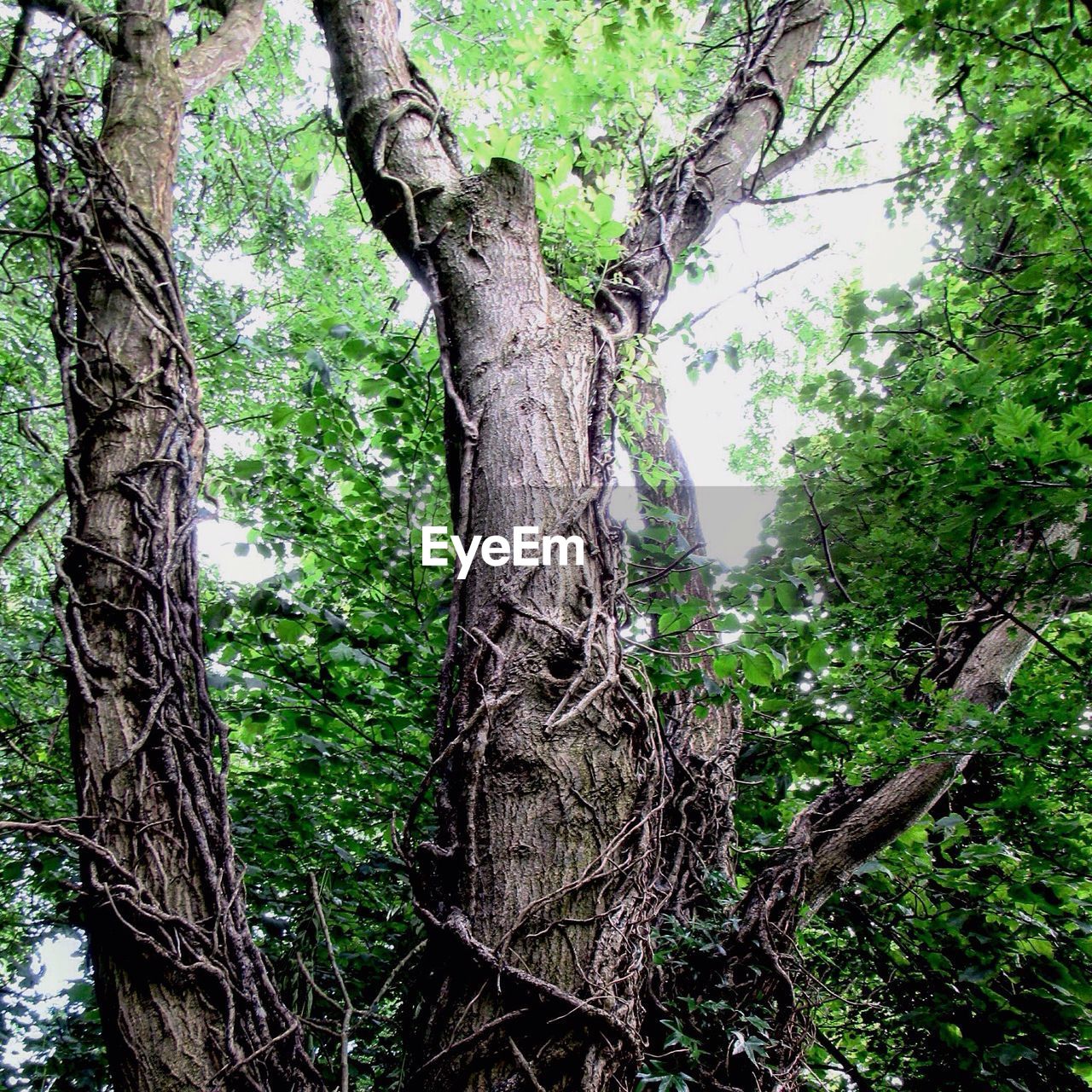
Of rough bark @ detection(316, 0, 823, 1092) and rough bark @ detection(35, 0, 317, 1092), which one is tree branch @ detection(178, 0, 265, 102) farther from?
rough bark @ detection(316, 0, 823, 1092)

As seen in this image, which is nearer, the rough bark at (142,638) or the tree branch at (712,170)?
the rough bark at (142,638)

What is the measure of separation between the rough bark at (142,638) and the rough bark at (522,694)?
368 millimetres

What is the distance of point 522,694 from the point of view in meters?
1.59

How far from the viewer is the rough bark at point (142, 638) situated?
1.28 metres

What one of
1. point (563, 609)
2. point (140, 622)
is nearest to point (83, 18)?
point (140, 622)

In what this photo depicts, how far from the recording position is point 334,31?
2811 millimetres

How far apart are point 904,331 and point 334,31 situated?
244 centimetres

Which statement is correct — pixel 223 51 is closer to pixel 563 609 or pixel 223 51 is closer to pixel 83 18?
pixel 83 18

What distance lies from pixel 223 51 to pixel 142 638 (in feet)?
8.85

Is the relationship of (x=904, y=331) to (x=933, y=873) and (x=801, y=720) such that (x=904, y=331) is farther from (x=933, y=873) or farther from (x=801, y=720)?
(x=933, y=873)

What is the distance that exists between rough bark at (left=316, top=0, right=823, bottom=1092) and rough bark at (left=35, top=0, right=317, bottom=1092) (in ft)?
1.21

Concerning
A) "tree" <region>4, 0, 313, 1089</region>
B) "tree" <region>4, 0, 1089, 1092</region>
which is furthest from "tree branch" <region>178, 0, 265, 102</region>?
"tree" <region>4, 0, 313, 1089</region>

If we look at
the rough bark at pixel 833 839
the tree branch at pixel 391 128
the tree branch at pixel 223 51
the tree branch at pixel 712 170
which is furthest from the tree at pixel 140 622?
the tree branch at pixel 712 170

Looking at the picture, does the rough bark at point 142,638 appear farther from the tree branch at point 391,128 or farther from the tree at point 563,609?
the tree branch at point 391,128
